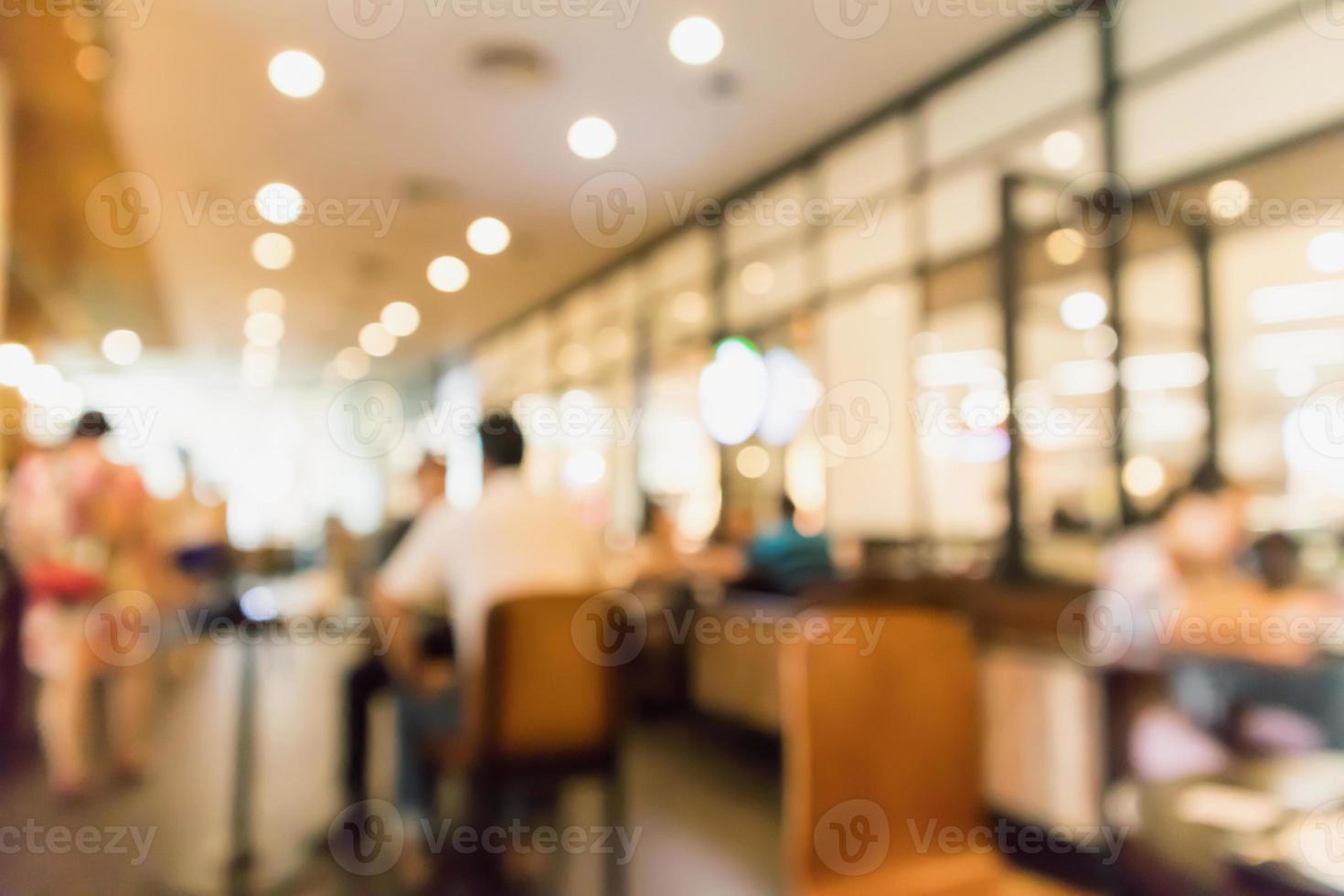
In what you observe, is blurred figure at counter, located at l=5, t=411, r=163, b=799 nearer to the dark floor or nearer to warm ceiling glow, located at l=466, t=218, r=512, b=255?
the dark floor

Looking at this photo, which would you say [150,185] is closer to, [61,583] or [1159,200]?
[61,583]

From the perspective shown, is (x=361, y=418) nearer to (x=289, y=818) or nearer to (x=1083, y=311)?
(x=289, y=818)

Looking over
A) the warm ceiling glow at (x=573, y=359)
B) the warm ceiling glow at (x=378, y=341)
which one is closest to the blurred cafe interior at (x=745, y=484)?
the warm ceiling glow at (x=573, y=359)

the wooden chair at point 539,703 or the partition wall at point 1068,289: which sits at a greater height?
the partition wall at point 1068,289

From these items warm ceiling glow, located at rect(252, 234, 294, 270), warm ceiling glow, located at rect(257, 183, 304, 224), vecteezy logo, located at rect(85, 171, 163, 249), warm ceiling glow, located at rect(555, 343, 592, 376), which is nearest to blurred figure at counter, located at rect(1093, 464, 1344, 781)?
warm ceiling glow, located at rect(257, 183, 304, 224)

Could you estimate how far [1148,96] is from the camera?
9.17 feet

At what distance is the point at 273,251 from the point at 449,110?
2.52 metres

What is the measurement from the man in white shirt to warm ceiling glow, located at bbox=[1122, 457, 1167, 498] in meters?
2.01

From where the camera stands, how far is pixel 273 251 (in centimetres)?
562

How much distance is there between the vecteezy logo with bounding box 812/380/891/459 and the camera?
402cm

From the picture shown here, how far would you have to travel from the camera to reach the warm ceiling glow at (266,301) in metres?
6.46

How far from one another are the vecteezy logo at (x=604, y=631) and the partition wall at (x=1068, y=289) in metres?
0.65

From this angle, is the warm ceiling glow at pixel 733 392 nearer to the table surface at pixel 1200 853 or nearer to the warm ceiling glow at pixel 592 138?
the warm ceiling glow at pixel 592 138
